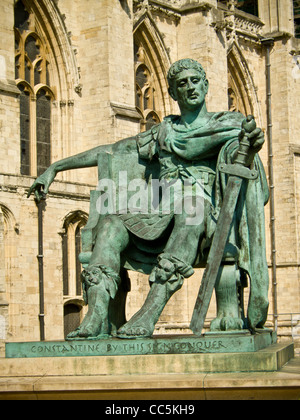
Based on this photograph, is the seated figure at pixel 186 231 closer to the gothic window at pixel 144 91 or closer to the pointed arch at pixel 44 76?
the pointed arch at pixel 44 76

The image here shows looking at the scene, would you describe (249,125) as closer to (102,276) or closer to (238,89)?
(102,276)

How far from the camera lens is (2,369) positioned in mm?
5223

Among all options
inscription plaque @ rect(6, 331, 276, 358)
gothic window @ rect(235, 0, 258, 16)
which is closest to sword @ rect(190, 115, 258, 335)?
inscription plaque @ rect(6, 331, 276, 358)

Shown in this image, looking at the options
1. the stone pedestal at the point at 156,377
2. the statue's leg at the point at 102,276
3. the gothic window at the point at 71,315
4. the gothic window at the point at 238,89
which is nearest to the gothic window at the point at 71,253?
the gothic window at the point at 71,315

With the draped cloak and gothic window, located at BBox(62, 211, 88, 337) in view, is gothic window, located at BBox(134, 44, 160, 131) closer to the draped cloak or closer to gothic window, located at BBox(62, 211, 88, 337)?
gothic window, located at BBox(62, 211, 88, 337)

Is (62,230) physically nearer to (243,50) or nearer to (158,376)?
(243,50)

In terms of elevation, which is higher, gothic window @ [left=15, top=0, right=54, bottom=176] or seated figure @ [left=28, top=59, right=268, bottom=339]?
gothic window @ [left=15, top=0, right=54, bottom=176]

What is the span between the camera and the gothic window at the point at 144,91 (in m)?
27.7

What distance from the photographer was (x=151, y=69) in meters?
28.1

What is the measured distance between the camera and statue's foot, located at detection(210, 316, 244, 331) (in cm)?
553

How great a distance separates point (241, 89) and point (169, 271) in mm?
27101

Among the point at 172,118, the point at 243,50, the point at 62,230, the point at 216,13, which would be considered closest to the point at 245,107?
the point at 243,50

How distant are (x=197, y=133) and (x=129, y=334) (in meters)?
1.36

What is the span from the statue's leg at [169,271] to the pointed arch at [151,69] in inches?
872
